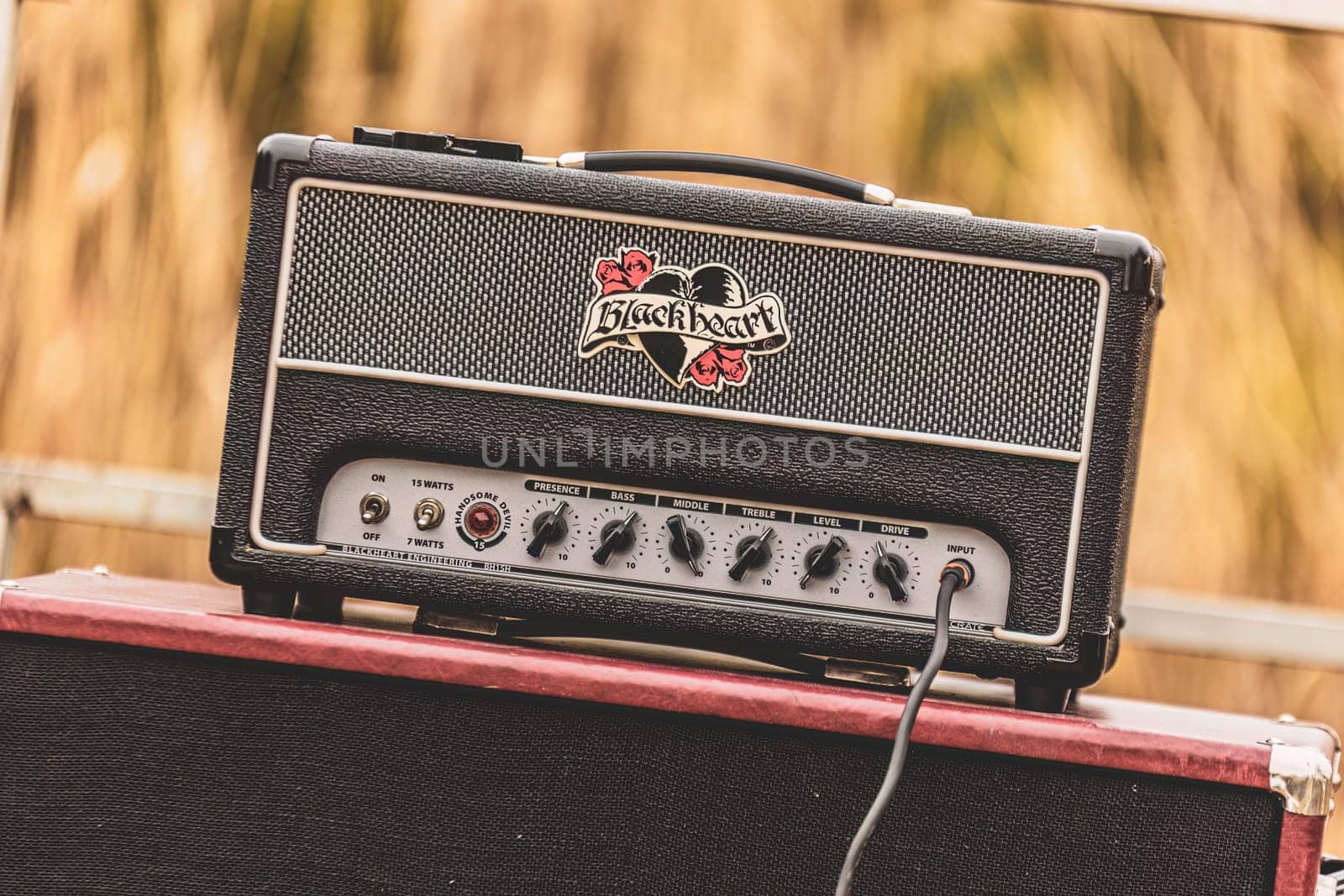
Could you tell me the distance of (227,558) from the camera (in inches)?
25.0

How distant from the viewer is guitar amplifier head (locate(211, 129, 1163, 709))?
623mm

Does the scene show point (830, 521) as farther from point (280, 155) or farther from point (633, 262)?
point (280, 155)

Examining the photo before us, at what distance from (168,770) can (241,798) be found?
0.04 m

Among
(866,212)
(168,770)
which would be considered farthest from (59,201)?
(866,212)

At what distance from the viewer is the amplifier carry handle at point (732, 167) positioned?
2.21ft

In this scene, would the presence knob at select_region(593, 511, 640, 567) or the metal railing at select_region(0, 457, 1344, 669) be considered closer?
the presence knob at select_region(593, 511, 640, 567)

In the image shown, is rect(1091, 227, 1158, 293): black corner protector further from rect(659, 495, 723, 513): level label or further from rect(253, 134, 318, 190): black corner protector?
rect(253, 134, 318, 190): black corner protector

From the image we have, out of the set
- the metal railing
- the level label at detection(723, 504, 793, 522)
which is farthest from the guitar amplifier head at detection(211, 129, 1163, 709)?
the metal railing

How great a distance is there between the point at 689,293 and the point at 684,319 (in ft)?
0.05

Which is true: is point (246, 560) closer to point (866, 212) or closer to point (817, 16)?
point (866, 212)

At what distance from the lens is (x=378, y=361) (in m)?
0.64

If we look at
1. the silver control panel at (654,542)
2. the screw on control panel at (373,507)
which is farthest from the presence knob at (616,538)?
the screw on control panel at (373,507)

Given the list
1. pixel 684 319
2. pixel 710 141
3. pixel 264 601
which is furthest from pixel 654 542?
pixel 710 141

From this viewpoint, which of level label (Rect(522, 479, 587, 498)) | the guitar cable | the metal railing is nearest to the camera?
the guitar cable
